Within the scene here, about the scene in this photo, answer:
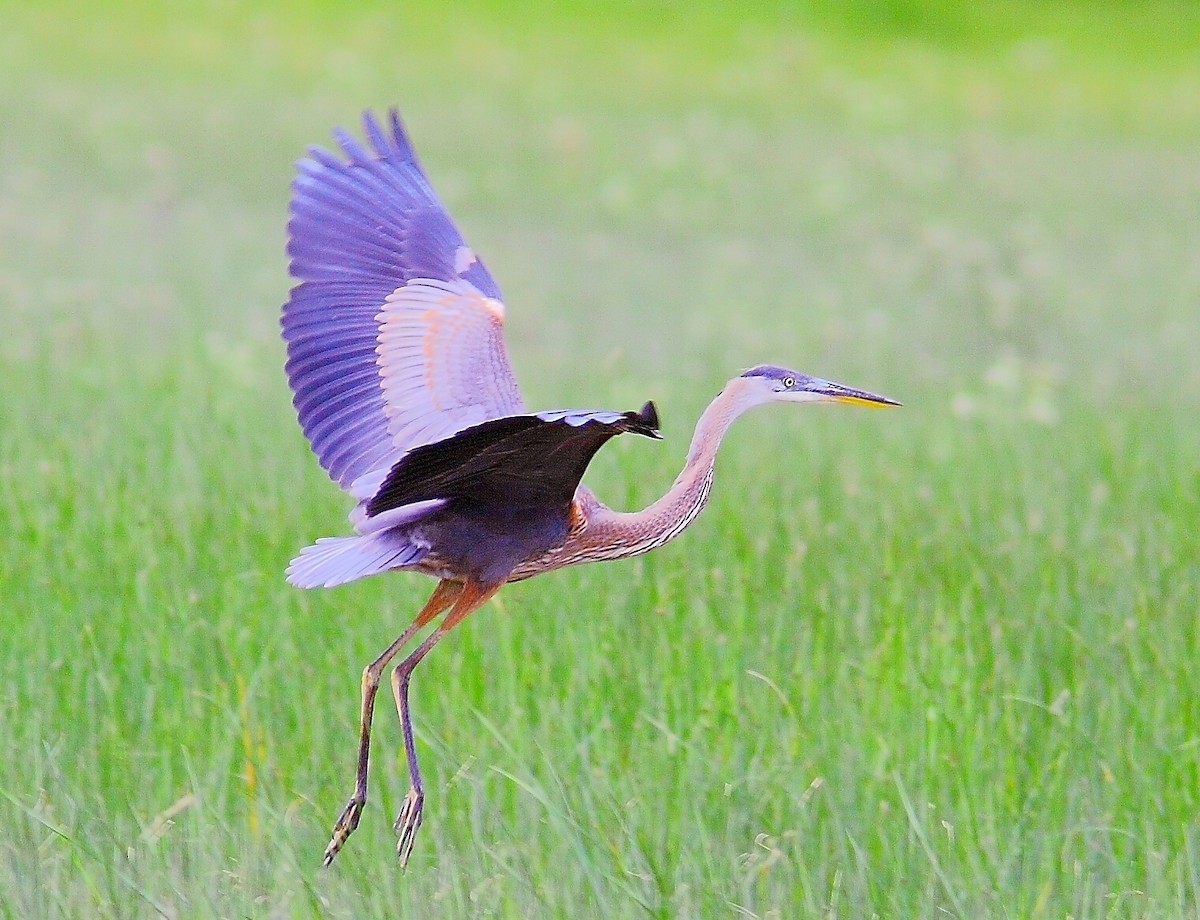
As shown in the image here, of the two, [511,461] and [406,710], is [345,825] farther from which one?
[511,461]

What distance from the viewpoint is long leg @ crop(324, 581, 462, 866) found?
314 cm

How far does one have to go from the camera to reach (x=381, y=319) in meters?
3.79

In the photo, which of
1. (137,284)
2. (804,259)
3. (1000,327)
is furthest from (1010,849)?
(804,259)

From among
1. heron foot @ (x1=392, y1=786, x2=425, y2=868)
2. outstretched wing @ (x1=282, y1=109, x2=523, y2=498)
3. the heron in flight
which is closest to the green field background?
heron foot @ (x1=392, y1=786, x2=425, y2=868)

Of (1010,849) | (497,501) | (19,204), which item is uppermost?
(19,204)

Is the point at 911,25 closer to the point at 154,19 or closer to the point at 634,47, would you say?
the point at 634,47

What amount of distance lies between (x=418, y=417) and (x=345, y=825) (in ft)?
2.87

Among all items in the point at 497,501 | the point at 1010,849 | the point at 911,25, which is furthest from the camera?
A: the point at 911,25

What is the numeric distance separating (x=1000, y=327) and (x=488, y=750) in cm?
692

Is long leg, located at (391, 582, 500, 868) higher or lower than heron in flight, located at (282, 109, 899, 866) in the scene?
lower

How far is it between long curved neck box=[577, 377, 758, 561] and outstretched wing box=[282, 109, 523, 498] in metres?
0.32

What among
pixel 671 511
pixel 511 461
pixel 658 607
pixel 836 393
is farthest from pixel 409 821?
pixel 836 393

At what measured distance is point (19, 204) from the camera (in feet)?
38.0

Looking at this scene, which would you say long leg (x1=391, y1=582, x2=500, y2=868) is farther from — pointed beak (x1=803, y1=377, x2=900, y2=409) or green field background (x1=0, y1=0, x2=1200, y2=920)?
pointed beak (x1=803, y1=377, x2=900, y2=409)
